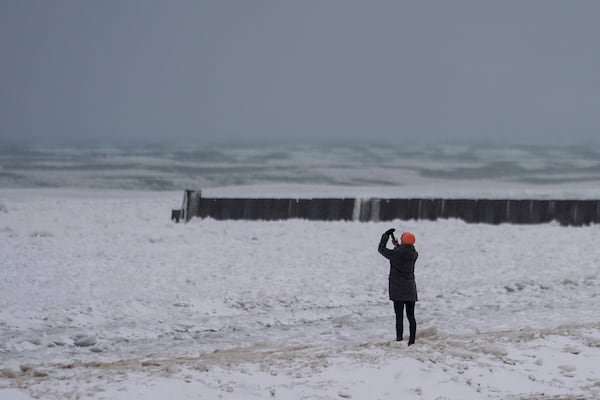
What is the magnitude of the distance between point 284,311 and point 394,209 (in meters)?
10.7

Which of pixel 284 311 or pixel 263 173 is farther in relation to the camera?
pixel 263 173

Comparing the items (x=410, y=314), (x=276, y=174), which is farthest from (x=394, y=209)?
(x=276, y=174)

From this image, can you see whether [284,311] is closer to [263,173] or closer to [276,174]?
[276,174]

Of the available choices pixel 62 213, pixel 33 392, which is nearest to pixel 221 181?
pixel 62 213

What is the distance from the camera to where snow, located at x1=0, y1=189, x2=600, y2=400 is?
9336mm

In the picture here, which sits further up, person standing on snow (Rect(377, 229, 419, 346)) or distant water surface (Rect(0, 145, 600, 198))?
distant water surface (Rect(0, 145, 600, 198))

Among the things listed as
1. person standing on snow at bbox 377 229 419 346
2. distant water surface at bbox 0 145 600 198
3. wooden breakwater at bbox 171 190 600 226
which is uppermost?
distant water surface at bbox 0 145 600 198

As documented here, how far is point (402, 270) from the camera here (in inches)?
420

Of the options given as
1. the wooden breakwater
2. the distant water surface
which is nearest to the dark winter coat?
the wooden breakwater

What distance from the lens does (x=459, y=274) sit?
17.7 metres

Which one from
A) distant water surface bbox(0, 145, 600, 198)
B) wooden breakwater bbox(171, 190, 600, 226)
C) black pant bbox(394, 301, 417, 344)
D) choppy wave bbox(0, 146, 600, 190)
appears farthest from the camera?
choppy wave bbox(0, 146, 600, 190)

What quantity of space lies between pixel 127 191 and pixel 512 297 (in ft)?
94.0

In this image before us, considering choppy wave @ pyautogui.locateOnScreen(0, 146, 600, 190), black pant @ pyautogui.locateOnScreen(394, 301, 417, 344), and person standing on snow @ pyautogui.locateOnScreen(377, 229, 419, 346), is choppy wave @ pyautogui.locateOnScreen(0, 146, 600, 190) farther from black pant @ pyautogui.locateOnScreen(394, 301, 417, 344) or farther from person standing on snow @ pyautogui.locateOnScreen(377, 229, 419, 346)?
person standing on snow @ pyautogui.locateOnScreen(377, 229, 419, 346)

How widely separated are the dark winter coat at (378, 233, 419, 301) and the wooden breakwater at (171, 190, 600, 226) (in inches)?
542
